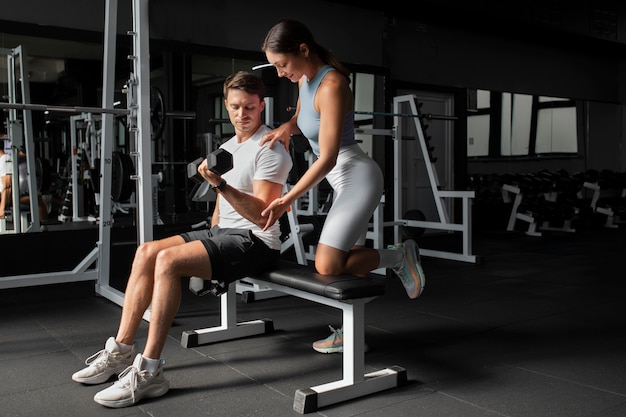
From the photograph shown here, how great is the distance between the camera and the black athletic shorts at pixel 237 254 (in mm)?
2002

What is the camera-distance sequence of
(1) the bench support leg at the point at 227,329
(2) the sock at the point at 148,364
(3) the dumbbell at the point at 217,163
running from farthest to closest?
(1) the bench support leg at the point at 227,329, (2) the sock at the point at 148,364, (3) the dumbbell at the point at 217,163

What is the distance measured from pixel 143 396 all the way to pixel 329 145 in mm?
967

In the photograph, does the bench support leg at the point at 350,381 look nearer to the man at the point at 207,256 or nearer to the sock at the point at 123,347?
the man at the point at 207,256

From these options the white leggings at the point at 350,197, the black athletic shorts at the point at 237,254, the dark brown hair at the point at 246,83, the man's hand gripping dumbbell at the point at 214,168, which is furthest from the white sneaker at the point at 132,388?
the dark brown hair at the point at 246,83

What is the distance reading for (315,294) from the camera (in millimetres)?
1944

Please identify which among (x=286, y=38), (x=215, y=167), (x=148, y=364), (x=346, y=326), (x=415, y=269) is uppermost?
(x=286, y=38)

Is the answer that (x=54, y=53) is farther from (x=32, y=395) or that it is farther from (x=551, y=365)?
(x=551, y=365)

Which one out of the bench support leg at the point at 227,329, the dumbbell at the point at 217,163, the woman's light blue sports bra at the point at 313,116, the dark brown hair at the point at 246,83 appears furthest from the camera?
the bench support leg at the point at 227,329

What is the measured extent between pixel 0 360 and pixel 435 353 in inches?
66.2

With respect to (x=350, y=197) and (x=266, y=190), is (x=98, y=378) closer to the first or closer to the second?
(x=266, y=190)

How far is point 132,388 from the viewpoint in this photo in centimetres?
183

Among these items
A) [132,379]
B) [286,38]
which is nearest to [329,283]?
[132,379]

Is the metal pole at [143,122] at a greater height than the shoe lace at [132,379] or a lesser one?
greater

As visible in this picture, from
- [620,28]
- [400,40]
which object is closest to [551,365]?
[400,40]
